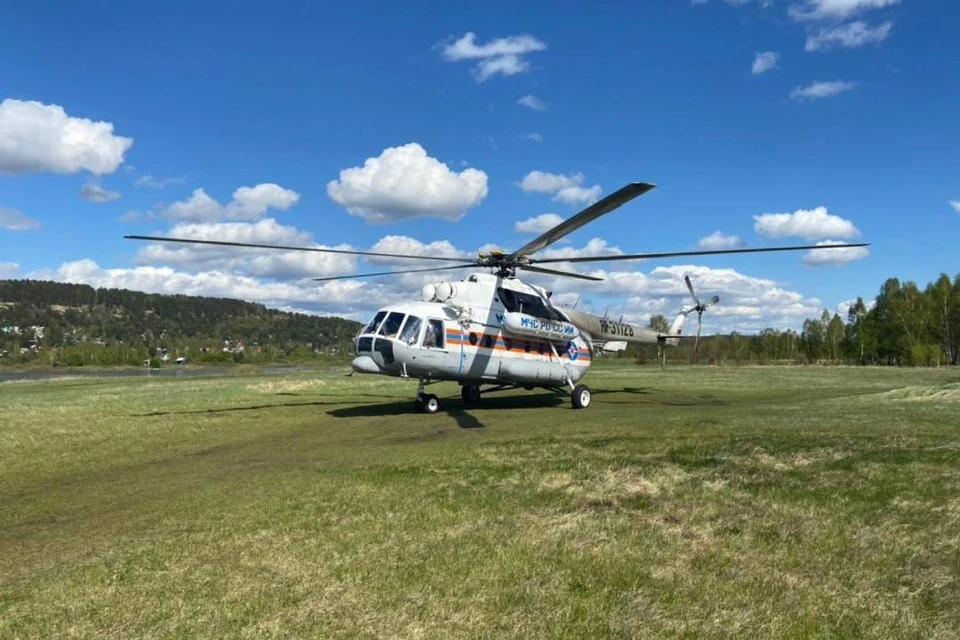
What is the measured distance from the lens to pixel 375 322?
20.9 m

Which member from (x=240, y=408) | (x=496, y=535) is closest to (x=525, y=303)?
(x=240, y=408)

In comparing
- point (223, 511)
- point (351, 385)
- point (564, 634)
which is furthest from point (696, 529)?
point (351, 385)

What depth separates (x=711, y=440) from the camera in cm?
1345

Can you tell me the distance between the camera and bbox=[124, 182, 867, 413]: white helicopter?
67.3 ft

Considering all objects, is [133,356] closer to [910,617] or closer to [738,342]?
[738,342]

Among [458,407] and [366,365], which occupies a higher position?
[366,365]

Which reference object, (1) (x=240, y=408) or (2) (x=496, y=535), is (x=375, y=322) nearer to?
(1) (x=240, y=408)

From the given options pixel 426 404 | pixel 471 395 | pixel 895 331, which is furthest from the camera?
pixel 895 331

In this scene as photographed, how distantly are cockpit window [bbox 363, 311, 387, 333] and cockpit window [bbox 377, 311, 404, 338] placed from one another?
212mm

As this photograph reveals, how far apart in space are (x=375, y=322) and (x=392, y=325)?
64 centimetres

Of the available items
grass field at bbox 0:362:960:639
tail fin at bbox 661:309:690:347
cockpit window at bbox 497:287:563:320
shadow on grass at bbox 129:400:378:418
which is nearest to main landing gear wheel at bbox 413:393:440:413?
cockpit window at bbox 497:287:563:320

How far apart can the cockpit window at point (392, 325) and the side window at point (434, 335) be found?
2.88 feet

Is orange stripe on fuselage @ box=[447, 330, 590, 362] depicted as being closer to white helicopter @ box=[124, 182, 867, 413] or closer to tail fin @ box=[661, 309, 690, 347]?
white helicopter @ box=[124, 182, 867, 413]

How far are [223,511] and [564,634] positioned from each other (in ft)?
20.0
